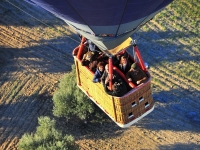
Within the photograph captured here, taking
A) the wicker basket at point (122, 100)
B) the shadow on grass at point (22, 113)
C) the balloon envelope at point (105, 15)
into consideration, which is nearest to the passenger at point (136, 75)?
the wicker basket at point (122, 100)

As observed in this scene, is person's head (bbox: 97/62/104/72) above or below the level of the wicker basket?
above

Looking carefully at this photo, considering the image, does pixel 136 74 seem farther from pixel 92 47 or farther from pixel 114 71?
pixel 92 47

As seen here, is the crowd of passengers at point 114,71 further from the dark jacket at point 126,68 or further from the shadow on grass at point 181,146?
the shadow on grass at point 181,146

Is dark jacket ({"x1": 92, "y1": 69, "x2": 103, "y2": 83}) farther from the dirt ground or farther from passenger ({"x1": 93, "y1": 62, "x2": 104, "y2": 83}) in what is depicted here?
the dirt ground

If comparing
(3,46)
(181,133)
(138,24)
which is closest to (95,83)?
(138,24)

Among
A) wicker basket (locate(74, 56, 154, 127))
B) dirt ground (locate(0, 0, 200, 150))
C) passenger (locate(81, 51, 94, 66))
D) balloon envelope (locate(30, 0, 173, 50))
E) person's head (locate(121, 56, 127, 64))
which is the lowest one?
dirt ground (locate(0, 0, 200, 150))

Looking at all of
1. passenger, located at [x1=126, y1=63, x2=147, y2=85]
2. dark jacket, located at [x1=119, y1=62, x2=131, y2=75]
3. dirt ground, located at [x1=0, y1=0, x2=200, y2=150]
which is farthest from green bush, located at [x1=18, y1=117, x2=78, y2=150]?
passenger, located at [x1=126, y1=63, x2=147, y2=85]

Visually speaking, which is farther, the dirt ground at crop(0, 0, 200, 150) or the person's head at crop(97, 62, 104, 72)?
the dirt ground at crop(0, 0, 200, 150)

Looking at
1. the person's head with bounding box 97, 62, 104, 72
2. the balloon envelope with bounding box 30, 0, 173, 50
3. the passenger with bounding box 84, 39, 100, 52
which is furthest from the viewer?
the passenger with bounding box 84, 39, 100, 52
